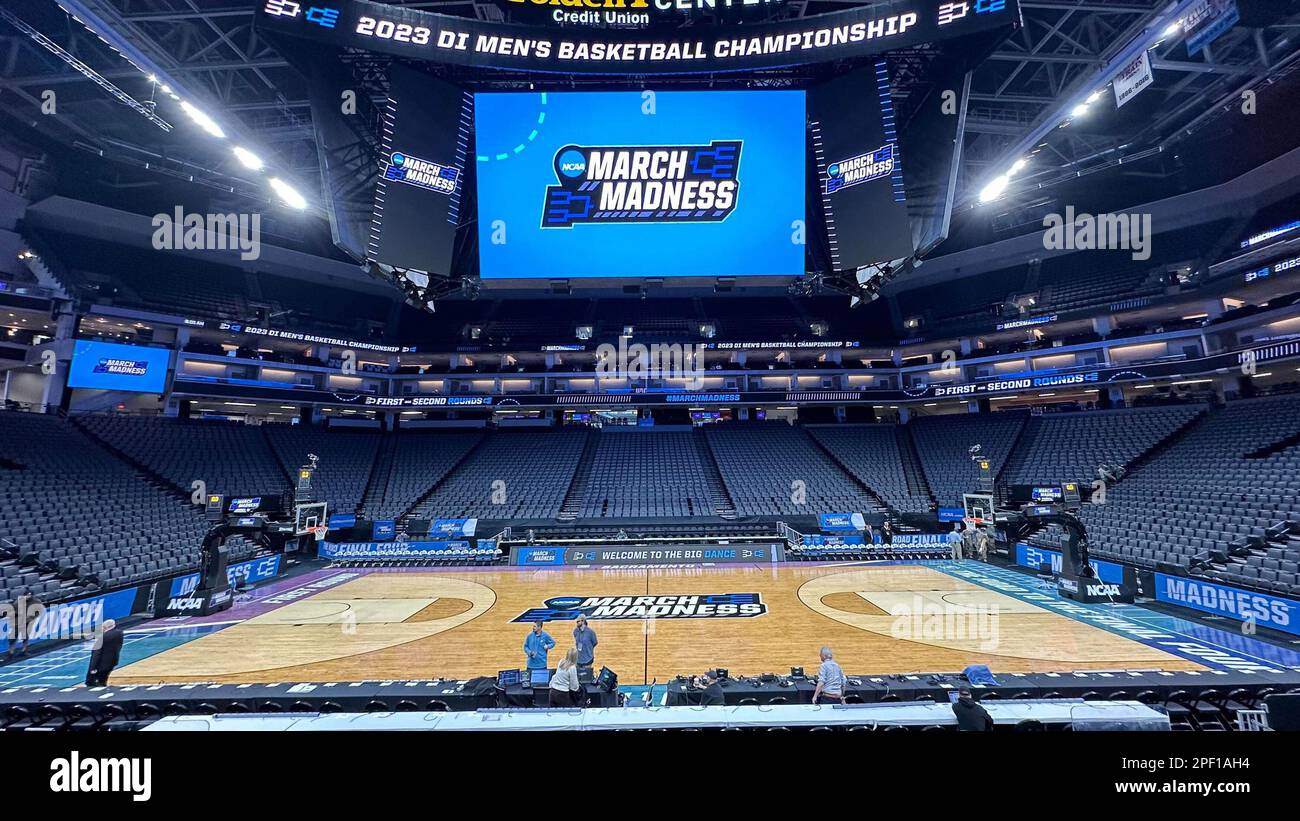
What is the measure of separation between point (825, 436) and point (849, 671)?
23.9 meters

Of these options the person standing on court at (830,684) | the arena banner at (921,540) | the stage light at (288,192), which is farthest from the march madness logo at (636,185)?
the arena banner at (921,540)

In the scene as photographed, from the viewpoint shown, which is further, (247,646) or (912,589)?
(912,589)

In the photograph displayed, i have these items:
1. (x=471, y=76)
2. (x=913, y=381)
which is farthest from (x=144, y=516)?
(x=913, y=381)

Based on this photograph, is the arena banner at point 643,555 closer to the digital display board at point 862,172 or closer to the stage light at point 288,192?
the digital display board at point 862,172

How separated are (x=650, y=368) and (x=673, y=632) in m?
21.4

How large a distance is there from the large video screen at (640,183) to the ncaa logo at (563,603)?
32.7ft

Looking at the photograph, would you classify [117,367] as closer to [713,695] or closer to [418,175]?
[418,175]

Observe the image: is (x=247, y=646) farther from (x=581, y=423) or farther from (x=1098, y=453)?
(x=1098, y=453)

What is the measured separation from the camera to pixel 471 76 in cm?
1516

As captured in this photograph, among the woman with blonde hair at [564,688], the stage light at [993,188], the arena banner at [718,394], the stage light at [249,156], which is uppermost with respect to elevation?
the stage light at [993,188]

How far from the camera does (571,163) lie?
14.2m

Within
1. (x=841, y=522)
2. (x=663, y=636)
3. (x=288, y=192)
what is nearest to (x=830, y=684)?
(x=663, y=636)

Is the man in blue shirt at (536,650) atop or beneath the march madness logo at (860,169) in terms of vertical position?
beneath

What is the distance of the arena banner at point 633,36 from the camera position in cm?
1219
